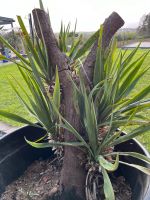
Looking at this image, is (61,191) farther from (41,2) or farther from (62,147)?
(41,2)

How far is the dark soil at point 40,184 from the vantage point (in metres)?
1.14

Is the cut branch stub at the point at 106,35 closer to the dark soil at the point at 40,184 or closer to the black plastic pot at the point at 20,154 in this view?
the black plastic pot at the point at 20,154

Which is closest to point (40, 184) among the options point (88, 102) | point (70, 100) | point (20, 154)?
point (20, 154)

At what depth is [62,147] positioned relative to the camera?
45.3 inches

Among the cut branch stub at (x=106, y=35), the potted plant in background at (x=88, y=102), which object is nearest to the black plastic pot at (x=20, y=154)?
the potted plant in background at (x=88, y=102)

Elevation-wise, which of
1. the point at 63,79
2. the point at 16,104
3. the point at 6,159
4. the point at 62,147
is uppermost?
the point at 63,79

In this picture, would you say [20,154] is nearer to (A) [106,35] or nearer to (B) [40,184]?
(B) [40,184]

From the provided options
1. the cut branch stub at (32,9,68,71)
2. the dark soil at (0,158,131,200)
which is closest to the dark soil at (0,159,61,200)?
the dark soil at (0,158,131,200)

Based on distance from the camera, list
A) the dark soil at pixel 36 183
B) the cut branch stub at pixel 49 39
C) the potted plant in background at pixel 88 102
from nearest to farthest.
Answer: the potted plant in background at pixel 88 102, the cut branch stub at pixel 49 39, the dark soil at pixel 36 183

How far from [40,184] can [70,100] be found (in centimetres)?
47

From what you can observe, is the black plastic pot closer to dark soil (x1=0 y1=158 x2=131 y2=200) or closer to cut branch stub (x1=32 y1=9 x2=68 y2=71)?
dark soil (x1=0 y1=158 x2=131 y2=200)

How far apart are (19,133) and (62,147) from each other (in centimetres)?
29

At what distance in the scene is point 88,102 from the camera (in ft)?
2.95

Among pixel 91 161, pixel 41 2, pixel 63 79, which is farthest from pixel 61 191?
pixel 41 2
